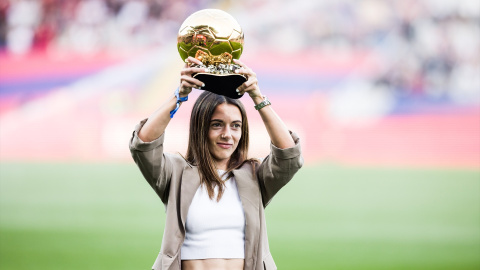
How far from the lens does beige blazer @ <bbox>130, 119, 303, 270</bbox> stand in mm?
2414

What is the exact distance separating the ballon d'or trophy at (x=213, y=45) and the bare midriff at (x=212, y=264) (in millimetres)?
665

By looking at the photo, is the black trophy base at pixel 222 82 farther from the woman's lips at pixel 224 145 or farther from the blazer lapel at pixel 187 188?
the blazer lapel at pixel 187 188

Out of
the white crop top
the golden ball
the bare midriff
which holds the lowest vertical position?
the bare midriff

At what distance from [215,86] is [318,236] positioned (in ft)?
19.3

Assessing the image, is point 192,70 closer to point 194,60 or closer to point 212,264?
point 194,60

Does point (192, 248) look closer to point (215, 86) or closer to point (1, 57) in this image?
point (215, 86)

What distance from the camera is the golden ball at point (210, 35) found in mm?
2406

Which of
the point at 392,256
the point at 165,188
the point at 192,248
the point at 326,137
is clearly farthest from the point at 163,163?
the point at 326,137

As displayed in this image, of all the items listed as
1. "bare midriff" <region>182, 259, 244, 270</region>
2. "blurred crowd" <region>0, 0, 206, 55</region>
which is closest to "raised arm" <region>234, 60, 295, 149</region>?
"bare midriff" <region>182, 259, 244, 270</region>

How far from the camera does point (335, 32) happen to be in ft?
44.4

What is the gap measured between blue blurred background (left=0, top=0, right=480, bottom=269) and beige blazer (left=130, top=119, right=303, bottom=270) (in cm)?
838

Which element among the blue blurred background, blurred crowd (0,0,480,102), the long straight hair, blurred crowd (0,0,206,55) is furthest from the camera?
blurred crowd (0,0,206,55)

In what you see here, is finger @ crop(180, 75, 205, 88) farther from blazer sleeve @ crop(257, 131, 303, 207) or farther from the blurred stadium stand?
the blurred stadium stand

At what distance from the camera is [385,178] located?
12.2m
